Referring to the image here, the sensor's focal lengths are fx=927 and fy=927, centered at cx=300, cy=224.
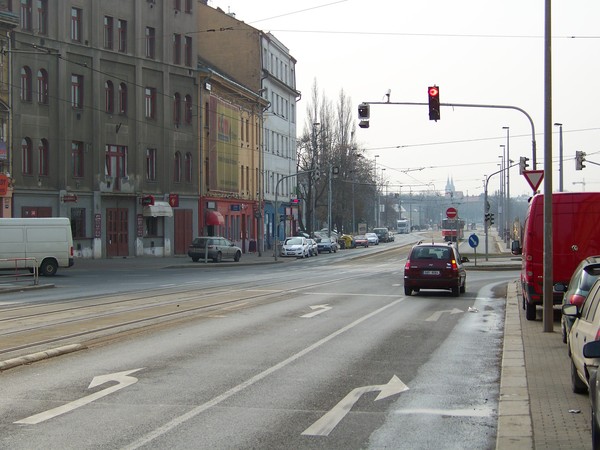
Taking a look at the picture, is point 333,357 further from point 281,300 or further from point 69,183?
point 69,183

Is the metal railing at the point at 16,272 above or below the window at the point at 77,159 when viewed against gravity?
below

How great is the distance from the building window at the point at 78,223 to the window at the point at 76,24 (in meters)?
9.54

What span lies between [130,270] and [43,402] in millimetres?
36818

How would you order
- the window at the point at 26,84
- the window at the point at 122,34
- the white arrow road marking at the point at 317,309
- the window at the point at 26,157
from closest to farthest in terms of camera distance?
the white arrow road marking at the point at 317,309
the window at the point at 26,84
the window at the point at 26,157
the window at the point at 122,34

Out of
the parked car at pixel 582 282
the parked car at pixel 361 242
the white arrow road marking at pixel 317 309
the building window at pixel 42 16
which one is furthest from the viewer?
the parked car at pixel 361 242

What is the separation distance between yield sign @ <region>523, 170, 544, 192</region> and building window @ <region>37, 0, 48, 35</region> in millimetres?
34047

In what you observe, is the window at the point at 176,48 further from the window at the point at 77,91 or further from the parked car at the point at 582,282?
the parked car at the point at 582,282

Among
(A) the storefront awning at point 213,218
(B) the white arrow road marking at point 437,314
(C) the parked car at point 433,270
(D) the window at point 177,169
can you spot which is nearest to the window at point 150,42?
(D) the window at point 177,169

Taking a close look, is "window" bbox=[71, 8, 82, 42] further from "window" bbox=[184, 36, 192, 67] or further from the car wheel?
the car wheel

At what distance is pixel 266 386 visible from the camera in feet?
34.4

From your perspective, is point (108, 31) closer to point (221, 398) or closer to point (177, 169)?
point (177, 169)

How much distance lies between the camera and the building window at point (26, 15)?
1897 inches

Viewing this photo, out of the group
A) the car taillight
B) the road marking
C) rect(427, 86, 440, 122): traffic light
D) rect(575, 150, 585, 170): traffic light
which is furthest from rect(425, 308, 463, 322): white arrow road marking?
rect(575, 150, 585, 170): traffic light

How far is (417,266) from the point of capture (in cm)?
2716
